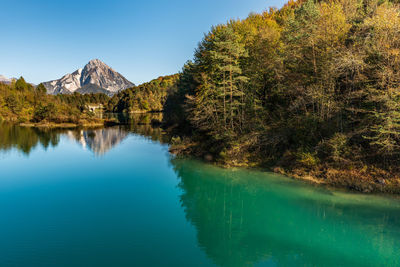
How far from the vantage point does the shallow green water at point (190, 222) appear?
9.24 metres

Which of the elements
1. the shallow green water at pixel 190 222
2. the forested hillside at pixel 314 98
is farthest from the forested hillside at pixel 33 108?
the forested hillside at pixel 314 98

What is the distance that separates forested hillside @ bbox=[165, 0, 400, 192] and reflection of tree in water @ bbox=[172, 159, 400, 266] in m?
3.72

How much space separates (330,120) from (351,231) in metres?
10.6

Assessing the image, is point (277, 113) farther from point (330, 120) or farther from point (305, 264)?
point (305, 264)

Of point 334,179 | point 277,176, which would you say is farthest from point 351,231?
point 277,176

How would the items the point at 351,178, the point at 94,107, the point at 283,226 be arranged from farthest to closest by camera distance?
1. the point at 94,107
2. the point at 351,178
3. the point at 283,226

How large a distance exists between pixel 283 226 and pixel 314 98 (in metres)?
11.8

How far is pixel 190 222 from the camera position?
1238cm

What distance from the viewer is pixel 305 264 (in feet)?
28.7

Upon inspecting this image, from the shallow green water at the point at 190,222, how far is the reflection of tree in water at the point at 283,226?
5 cm

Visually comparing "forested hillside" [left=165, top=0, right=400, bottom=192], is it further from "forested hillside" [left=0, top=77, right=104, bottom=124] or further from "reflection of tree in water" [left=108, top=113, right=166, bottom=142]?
"forested hillside" [left=0, top=77, right=104, bottom=124]

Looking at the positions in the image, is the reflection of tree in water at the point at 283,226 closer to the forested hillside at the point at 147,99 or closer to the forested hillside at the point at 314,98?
the forested hillside at the point at 314,98

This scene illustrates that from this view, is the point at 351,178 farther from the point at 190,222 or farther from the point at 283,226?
the point at 190,222

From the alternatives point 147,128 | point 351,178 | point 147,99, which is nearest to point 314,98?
point 351,178
